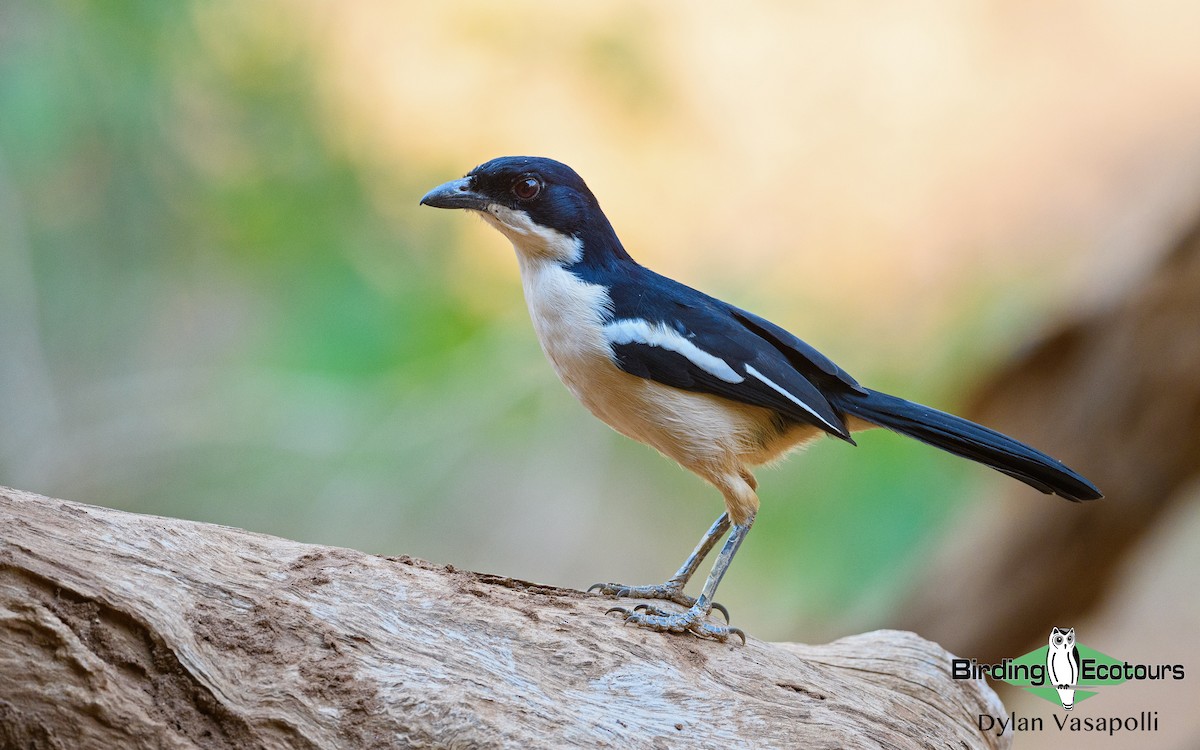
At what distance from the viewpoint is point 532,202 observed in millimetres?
3740

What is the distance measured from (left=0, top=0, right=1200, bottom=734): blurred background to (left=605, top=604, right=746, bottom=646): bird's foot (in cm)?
381

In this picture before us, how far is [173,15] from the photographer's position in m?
7.03

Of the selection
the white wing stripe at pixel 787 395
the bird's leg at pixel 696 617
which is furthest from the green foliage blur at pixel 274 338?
the bird's leg at pixel 696 617

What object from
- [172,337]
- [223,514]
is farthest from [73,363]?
[223,514]

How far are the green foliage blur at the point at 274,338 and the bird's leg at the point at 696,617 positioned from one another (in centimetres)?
369

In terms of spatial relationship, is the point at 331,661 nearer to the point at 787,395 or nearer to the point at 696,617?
the point at 696,617

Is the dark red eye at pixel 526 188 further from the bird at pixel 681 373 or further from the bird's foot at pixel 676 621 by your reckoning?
the bird's foot at pixel 676 621

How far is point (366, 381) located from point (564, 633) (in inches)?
177

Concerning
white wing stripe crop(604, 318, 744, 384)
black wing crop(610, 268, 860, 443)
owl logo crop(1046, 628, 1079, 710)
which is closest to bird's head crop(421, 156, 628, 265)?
black wing crop(610, 268, 860, 443)

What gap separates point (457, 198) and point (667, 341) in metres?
0.90

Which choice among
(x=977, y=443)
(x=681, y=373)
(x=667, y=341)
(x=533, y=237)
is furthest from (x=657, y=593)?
(x=533, y=237)

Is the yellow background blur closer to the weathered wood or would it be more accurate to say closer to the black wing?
the black wing

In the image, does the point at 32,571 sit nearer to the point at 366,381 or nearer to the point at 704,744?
the point at 704,744

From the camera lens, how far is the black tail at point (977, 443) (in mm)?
3598
